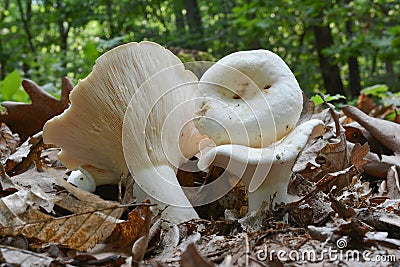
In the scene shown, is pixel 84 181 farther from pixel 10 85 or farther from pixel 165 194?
pixel 10 85

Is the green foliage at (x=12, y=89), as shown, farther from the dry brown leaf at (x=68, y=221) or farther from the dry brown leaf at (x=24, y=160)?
the dry brown leaf at (x=68, y=221)

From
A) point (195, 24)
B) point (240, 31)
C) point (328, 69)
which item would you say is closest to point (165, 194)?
point (240, 31)

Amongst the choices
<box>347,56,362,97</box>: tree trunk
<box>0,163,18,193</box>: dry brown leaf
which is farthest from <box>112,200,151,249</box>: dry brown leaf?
<box>347,56,362,97</box>: tree trunk

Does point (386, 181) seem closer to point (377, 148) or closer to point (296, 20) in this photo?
point (377, 148)

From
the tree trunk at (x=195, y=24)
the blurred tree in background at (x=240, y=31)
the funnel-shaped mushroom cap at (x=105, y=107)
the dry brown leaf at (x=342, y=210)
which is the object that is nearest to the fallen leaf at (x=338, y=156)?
the dry brown leaf at (x=342, y=210)

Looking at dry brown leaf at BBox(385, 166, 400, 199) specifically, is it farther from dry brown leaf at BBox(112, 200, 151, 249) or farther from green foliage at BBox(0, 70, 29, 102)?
green foliage at BBox(0, 70, 29, 102)
